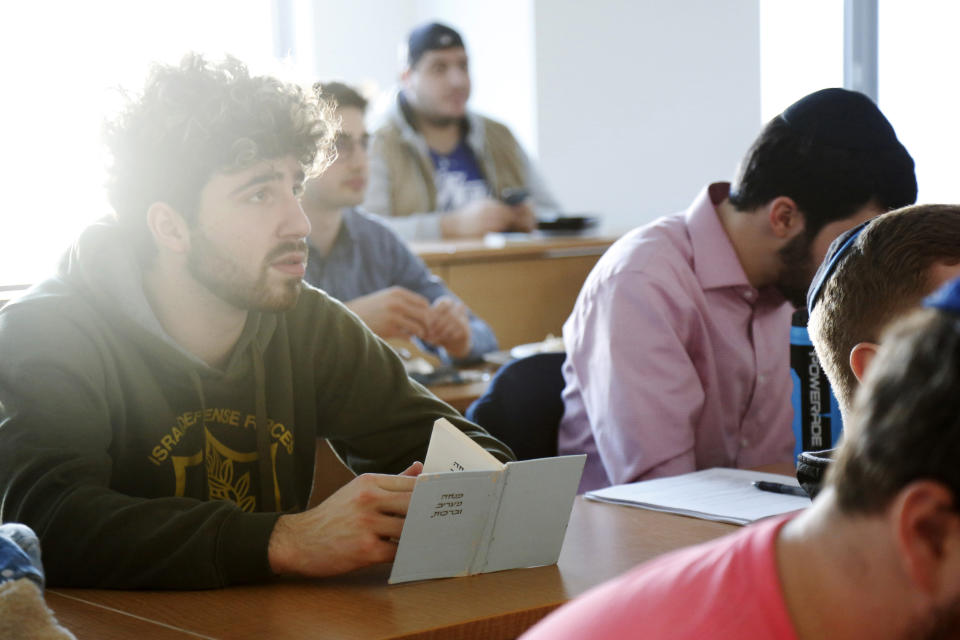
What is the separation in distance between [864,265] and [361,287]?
97.6 inches

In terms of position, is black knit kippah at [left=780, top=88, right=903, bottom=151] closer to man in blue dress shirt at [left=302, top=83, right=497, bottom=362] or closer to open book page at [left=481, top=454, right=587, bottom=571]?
open book page at [left=481, top=454, right=587, bottom=571]

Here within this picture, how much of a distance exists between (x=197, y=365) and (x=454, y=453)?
0.49m

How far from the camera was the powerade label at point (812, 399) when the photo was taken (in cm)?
166

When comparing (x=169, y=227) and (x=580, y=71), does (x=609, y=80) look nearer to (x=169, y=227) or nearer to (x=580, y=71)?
(x=580, y=71)

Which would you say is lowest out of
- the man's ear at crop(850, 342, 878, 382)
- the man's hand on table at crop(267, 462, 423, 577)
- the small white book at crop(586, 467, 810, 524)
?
the small white book at crop(586, 467, 810, 524)

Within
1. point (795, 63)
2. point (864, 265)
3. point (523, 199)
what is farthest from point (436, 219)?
point (864, 265)

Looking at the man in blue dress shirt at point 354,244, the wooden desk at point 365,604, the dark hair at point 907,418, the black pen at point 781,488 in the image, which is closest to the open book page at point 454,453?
the wooden desk at point 365,604

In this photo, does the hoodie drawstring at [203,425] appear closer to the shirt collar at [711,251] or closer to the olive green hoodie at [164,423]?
the olive green hoodie at [164,423]

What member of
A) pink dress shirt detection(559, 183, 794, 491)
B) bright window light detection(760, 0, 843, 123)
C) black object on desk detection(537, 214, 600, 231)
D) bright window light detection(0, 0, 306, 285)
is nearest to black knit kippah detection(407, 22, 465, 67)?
bright window light detection(0, 0, 306, 285)

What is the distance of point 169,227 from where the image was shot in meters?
1.74

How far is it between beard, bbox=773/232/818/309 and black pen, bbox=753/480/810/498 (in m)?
0.54

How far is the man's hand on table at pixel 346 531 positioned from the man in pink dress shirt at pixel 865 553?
670 mm

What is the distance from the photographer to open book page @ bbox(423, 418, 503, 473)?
1322 millimetres

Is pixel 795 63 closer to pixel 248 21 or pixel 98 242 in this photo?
pixel 248 21
